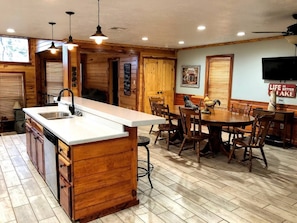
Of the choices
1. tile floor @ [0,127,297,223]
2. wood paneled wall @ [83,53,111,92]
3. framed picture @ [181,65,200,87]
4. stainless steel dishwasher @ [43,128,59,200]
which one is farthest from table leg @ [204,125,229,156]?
wood paneled wall @ [83,53,111,92]

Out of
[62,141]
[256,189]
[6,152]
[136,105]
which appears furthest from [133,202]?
[136,105]

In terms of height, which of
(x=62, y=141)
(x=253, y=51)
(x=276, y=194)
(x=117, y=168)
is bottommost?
(x=276, y=194)

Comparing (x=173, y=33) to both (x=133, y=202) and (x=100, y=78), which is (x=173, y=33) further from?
(x=100, y=78)

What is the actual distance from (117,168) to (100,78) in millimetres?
8105

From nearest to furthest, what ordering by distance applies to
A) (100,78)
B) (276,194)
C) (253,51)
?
(276,194) → (253,51) → (100,78)

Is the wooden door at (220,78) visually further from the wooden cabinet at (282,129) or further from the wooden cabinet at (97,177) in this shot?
the wooden cabinet at (97,177)

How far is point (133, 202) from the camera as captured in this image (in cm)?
280

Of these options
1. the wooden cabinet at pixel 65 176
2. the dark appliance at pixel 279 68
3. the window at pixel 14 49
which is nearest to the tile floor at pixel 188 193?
the wooden cabinet at pixel 65 176

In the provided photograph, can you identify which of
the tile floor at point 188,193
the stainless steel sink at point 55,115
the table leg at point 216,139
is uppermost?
the stainless steel sink at point 55,115

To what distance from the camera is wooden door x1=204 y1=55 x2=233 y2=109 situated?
22.6ft

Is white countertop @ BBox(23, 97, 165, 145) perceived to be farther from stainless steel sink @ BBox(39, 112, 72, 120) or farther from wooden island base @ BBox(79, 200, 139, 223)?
wooden island base @ BBox(79, 200, 139, 223)

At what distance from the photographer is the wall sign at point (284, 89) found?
5.45 m

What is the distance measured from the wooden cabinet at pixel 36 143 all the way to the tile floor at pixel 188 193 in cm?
20

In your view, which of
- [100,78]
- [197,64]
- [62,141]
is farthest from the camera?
[100,78]
